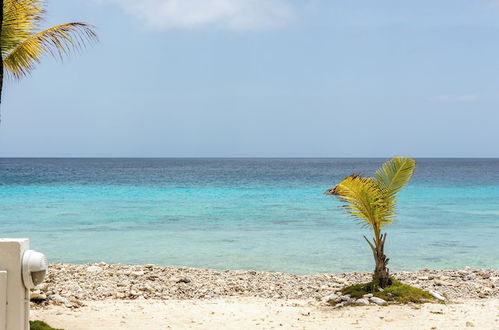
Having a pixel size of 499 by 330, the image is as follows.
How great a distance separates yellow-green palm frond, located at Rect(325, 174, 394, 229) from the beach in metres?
1.56

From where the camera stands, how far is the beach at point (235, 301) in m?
8.32

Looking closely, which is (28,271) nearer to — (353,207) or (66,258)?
(353,207)

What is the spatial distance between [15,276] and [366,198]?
6.12 metres

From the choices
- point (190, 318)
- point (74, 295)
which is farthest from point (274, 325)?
point (74, 295)

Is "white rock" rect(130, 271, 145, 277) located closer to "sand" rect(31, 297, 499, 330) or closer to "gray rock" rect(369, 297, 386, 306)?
"sand" rect(31, 297, 499, 330)

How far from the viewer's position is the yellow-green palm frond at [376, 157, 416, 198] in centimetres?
976

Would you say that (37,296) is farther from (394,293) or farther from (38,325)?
(394,293)

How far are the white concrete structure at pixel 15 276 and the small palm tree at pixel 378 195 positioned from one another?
5472mm

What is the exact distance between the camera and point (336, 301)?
9570mm

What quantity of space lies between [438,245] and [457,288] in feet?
24.7

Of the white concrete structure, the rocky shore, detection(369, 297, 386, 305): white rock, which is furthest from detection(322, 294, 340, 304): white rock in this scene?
the white concrete structure

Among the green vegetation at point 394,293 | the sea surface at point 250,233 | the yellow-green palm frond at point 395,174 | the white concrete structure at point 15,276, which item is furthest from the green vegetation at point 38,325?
the sea surface at point 250,233

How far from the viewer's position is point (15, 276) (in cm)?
492

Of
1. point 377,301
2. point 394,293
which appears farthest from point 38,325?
point 394,293
